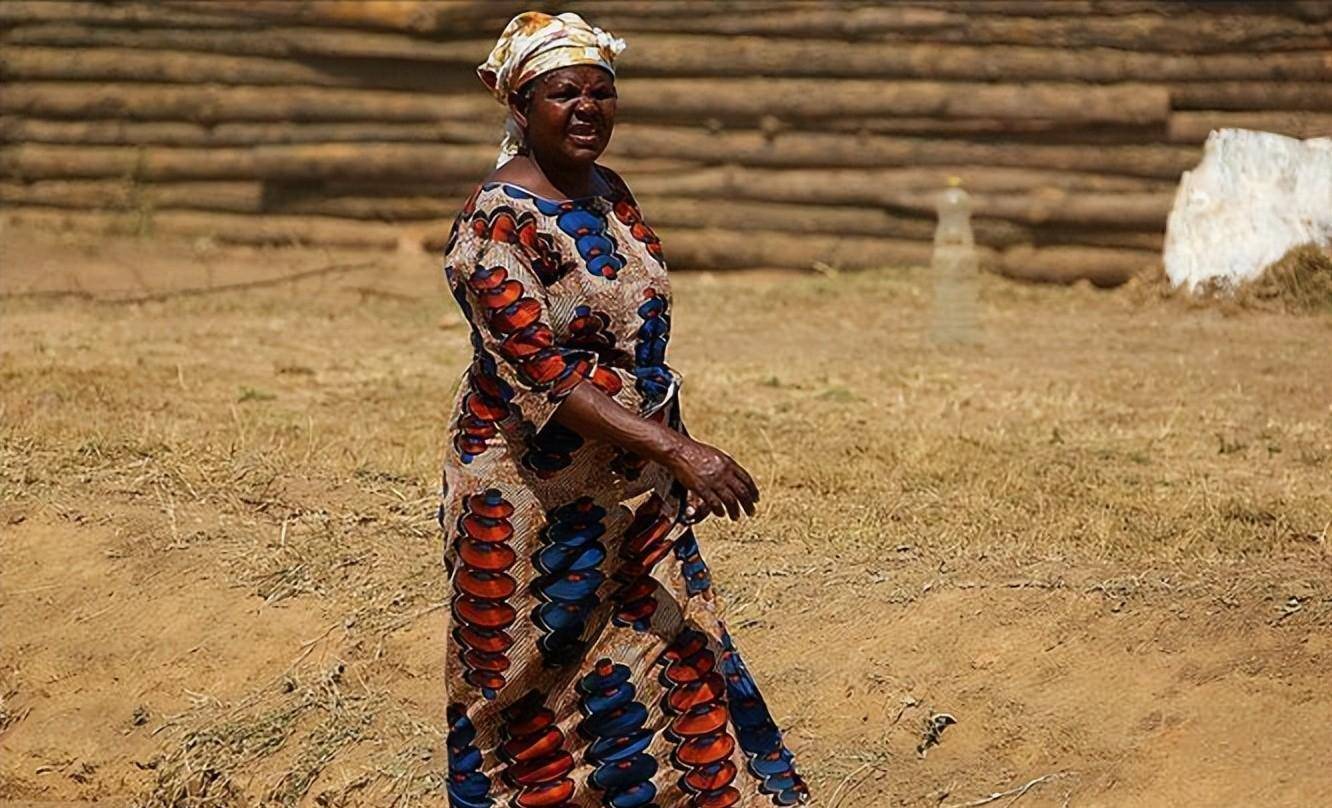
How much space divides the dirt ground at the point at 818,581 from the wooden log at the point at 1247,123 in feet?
7.35

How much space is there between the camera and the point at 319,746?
4523mm

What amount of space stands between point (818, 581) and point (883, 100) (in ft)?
18.5

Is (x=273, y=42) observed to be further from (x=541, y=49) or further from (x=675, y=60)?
(x=541, y=49)

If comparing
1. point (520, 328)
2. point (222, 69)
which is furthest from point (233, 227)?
point (520, 328)

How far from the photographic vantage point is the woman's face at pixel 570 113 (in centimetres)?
314

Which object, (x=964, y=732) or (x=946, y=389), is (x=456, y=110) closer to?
(x=946, y=389)

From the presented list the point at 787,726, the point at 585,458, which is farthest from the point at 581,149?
the point at 787,726

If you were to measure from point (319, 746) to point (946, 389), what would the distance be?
359 centimetres

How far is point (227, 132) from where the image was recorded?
11.1 metres

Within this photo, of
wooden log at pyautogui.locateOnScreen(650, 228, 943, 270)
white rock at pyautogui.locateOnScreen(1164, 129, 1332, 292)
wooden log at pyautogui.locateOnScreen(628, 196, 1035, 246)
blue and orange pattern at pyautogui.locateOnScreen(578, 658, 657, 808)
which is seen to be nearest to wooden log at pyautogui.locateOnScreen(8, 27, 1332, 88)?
white rock at pyautogui.locateOnScreen(1164, 129, 1332, 292)

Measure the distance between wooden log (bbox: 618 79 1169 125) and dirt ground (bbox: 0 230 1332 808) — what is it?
2.40m

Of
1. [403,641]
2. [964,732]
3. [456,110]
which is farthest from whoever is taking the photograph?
[456,110]

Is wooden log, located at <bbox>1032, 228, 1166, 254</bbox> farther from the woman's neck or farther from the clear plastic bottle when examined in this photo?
the woman's neck

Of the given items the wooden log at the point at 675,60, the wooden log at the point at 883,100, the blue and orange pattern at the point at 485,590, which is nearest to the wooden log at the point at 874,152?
the wooden log at the point at 883,100
